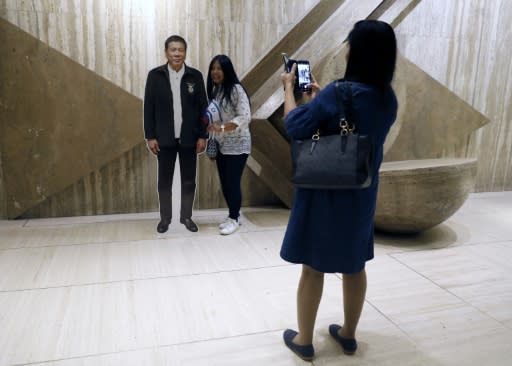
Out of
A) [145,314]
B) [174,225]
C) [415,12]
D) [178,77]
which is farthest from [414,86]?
[145,314]

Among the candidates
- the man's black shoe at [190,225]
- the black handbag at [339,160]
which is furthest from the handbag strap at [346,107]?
the man's black shoe at [190,225]

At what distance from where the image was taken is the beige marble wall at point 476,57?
4738 mm

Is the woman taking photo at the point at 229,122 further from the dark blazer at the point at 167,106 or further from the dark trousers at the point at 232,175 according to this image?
the dark blazer at the point at 167,106

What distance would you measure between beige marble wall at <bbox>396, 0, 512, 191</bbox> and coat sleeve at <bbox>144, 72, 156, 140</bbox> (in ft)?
8.68

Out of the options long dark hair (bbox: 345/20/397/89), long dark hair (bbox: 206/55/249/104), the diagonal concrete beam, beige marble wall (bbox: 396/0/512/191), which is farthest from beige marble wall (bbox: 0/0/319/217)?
long dark hair (bbox: 345/20/397/89)

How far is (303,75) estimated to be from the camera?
196 centimetres

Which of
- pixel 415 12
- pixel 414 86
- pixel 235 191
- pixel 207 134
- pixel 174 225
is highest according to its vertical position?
pixel 415 12

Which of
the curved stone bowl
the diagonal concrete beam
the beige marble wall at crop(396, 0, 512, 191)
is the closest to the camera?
the curved stone bowl

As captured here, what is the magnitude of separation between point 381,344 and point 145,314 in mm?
1193

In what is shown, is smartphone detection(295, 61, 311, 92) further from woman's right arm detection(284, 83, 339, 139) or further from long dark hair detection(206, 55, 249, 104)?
long dark hair detection(206, 55, 249, 104)

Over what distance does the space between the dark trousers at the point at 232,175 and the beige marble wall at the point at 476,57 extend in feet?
7.52

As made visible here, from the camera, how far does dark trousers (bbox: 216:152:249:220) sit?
143 inches

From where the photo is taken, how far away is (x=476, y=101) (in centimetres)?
508

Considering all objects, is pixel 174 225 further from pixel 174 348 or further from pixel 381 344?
pixel 381 344
